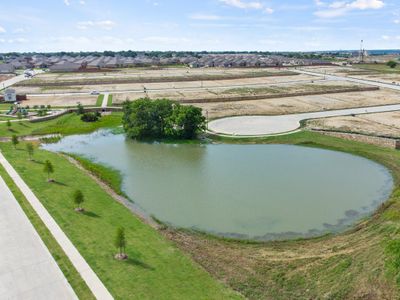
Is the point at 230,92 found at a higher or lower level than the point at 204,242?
higher

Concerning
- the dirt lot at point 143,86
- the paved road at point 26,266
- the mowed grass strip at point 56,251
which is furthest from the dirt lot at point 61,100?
the paved road at point 26,266

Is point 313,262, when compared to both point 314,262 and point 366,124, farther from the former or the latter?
point 366,124

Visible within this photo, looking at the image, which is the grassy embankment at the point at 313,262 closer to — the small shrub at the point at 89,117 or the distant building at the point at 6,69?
the small shrub at the point at 89,117

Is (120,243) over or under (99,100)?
under

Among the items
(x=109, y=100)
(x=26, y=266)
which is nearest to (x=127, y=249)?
(x=26, y=266)

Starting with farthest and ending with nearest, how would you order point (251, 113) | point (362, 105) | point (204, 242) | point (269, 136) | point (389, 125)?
point (362, 105) < point (251, 113) < point (389, 125) < point (269, 136) < point (204, 242)

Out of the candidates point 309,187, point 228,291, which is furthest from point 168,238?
point 309,187

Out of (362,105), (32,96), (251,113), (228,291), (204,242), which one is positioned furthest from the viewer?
(32,96)

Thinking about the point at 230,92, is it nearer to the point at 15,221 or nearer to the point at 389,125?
the point at 389,125
